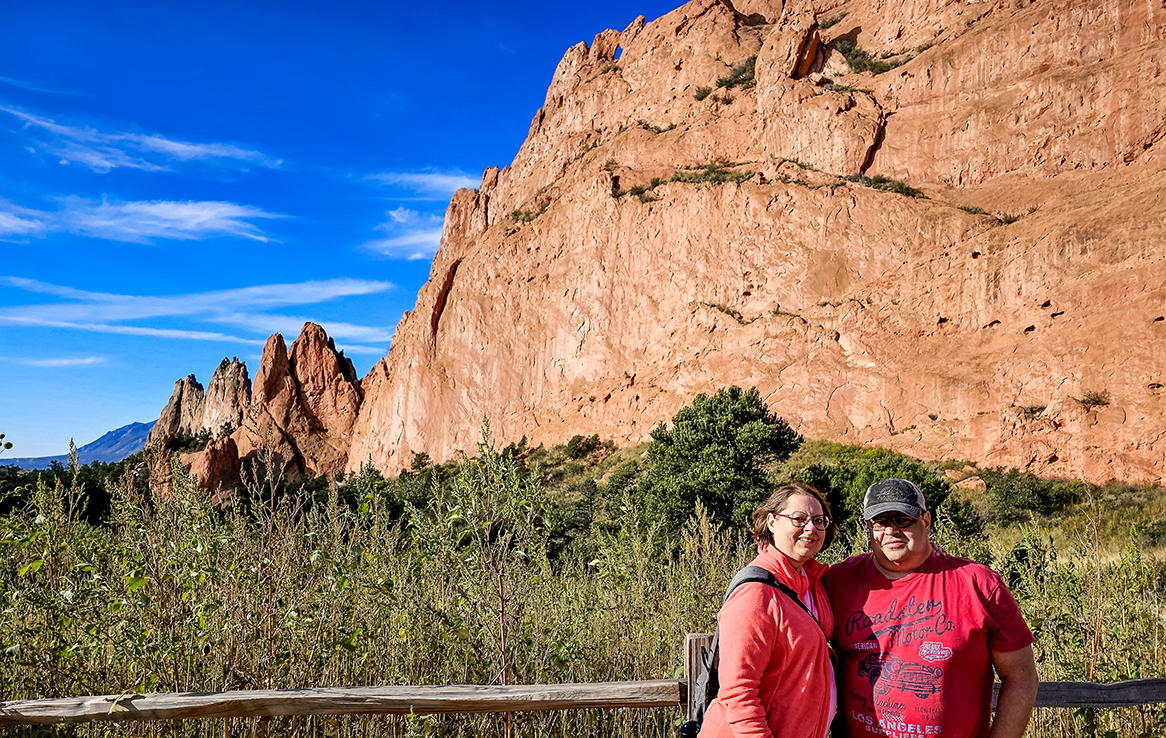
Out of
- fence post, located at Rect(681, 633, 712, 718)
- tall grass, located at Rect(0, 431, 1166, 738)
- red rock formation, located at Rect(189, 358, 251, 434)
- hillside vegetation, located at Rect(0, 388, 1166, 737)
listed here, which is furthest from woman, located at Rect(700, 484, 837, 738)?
red rock formation, located at Rect(189, 358, 251, 434)

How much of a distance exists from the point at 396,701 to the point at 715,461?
1470cm

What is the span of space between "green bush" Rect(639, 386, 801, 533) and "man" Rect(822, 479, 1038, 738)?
11.6 m

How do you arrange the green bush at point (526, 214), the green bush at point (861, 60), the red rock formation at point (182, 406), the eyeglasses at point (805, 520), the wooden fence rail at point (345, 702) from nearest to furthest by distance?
1. the eyeglasses at point (805, 520)
2. the wooden fence rail at point (345, 702)
3. the green bush at point (861, 60)
4. the green bush at point (526, 214)
5. the red rock formation at point (182, 406)

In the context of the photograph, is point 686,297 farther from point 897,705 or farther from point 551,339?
point 897,705

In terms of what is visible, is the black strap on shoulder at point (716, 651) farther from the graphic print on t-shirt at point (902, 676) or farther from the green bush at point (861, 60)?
the green bush at point (861, 60)

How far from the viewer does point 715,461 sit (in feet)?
55.8

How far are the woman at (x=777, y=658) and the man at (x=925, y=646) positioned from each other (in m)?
0.14

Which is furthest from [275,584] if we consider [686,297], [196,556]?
[686,297]

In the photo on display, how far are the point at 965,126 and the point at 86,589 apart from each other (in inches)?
1348

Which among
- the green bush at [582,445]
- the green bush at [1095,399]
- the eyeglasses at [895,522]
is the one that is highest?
the green bush at [1095,399]

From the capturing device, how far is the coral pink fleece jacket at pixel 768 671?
6.69ft

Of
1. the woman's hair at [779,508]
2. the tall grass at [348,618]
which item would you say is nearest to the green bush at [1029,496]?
the tall grass at [348,618]

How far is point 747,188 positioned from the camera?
32.7 meters

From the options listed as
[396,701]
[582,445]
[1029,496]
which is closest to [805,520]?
[396,701]
